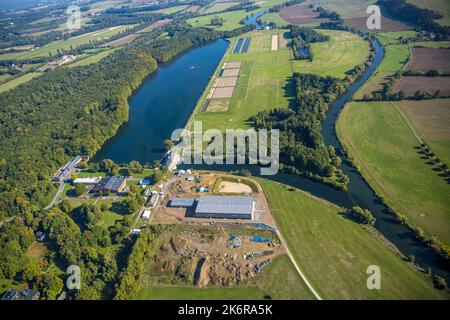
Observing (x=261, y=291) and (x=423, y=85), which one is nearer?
(x=261, y=291)

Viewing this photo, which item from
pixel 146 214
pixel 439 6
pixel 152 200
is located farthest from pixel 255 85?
pixel 439 6

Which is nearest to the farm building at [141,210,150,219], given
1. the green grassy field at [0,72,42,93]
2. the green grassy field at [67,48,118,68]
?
the green grassy field at [0,72,42,93]

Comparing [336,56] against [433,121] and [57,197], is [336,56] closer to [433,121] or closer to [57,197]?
[433,121]

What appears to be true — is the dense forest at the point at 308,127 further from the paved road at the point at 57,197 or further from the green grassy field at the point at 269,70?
the paved road at the point at 57,197

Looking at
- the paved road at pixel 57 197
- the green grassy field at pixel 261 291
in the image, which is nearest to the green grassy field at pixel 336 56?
the green grassy field at pixel 261 291

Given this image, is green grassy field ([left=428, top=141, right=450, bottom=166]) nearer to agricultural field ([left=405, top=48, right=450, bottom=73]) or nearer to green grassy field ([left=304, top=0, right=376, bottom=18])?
agricultural field ([left=405, top=48, right=450, bottom=73])

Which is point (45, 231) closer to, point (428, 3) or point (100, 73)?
point (100, 73)
